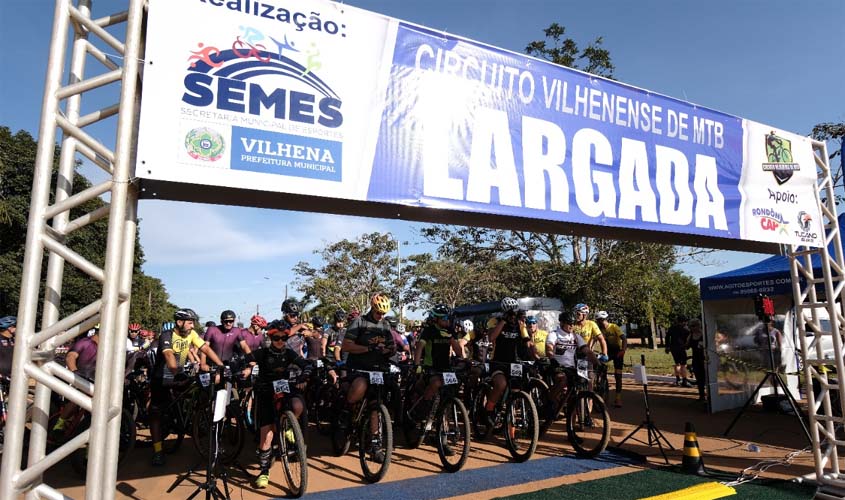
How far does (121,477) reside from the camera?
20.2 ft

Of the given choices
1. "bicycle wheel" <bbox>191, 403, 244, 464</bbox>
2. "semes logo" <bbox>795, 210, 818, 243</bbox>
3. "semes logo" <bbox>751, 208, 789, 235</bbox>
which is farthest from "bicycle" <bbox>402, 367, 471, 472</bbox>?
"semes logo" <bbox>795, 210, 818, 243</bbox>

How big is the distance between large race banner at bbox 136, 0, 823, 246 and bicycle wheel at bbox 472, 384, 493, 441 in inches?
143

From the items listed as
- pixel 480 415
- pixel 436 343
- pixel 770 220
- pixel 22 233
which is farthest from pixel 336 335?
pixel 22 233

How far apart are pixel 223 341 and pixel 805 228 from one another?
763 centimetres

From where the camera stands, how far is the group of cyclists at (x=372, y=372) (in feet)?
19.1

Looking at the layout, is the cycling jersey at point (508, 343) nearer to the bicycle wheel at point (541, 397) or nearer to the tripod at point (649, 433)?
the bicycle wheel at point (541, 397)

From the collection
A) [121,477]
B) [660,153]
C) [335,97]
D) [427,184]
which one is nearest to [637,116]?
[660,153]

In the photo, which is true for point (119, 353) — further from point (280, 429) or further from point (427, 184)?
point (280, 429)

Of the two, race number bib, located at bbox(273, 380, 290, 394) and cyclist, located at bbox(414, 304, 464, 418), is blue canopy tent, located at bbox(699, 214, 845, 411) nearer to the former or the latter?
cyclist, located at bbox(414, 304, 464, 418)

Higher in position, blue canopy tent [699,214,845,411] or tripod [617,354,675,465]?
blue canopy tent [699,214,845,411]

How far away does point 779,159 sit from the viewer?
20.6 feet

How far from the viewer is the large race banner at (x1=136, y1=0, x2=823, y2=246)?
3.47 m

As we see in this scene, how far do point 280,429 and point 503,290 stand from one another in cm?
3361

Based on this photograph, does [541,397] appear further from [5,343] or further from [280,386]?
[5,343]
